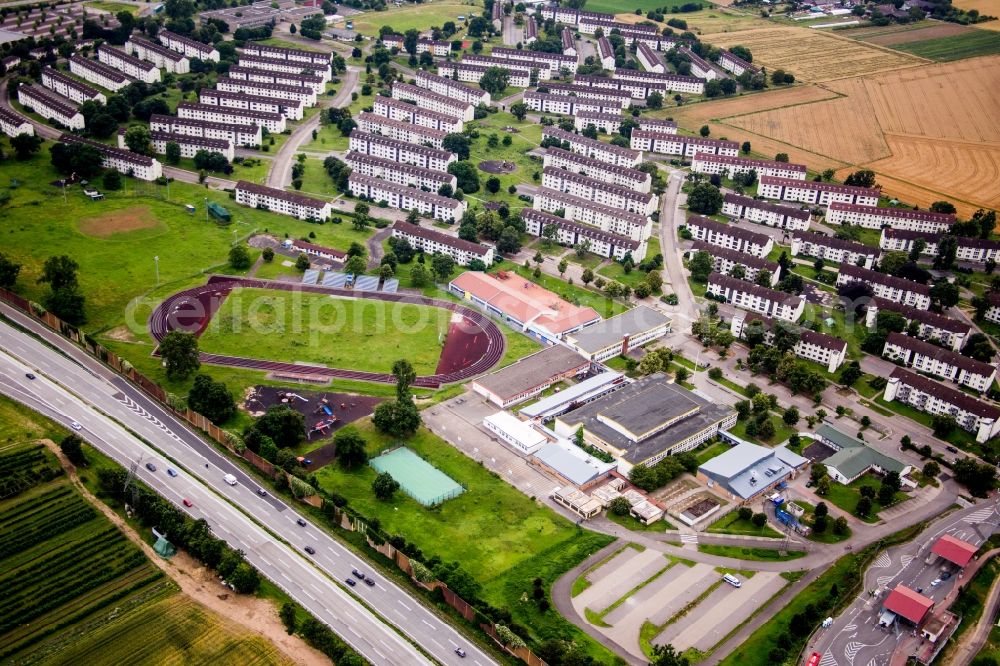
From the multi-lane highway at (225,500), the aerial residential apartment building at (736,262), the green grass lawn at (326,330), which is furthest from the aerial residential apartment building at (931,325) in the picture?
the multi-lane highway at (225,500)

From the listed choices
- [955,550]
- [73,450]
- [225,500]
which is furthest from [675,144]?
[73,450]

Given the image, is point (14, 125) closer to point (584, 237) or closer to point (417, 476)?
point (584, 237)

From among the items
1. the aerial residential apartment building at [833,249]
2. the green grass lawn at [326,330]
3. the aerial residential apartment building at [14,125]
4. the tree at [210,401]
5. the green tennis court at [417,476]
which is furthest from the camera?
the aerial residential apartment building at [14,125]

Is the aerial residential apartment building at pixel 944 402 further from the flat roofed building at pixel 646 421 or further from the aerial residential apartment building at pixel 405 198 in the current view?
the aerial residential apartment building at pixel 405 198

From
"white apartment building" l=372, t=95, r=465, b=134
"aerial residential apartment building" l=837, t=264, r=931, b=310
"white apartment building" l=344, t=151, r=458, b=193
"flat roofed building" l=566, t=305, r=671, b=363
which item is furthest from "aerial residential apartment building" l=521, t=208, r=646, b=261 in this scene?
"white apartment building" l=372, t=95, r=465, b=134

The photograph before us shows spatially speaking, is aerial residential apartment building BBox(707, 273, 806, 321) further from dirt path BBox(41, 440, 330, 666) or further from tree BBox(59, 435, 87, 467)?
tree BBox(59, 435, 87, 467)
